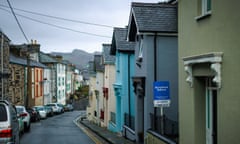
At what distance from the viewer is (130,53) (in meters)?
25.2

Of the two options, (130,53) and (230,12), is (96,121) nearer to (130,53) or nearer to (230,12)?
(130,53)

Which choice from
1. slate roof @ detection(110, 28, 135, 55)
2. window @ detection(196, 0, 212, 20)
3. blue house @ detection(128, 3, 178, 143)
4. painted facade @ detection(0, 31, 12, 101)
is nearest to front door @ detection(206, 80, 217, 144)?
window @ detection(196, 0, 212, 20)

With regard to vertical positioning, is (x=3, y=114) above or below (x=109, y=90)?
below


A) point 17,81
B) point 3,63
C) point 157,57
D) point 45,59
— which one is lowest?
point 17,81

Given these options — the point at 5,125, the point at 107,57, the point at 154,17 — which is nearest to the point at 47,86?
the point at 107,57

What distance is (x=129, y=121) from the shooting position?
23016 mm

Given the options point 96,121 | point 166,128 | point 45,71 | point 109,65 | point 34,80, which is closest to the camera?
point 166,128

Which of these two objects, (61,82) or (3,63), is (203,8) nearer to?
(3,63)

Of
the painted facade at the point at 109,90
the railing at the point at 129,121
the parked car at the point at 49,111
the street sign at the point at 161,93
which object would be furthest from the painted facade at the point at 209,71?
the parked car at the point at 49,111

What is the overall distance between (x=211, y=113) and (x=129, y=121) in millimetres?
12597

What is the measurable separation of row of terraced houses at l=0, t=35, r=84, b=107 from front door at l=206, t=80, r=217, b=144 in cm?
2113

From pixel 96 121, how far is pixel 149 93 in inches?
971

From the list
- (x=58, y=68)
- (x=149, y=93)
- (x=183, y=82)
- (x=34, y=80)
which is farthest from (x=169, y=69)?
(x=58, y=68)

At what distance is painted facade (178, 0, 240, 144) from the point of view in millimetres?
8594
